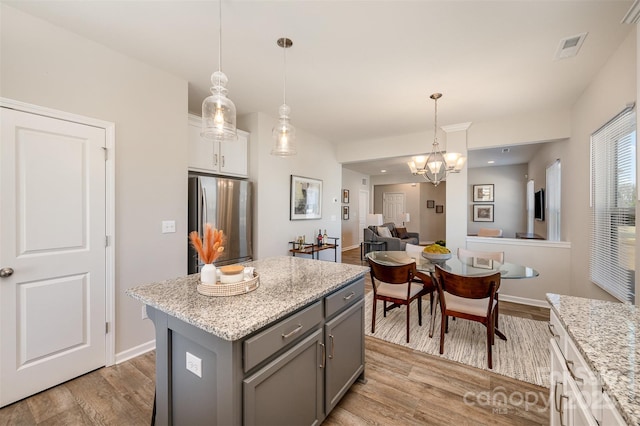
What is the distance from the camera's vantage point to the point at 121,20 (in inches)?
77.4

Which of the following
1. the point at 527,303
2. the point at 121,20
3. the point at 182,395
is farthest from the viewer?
the point at 527,303

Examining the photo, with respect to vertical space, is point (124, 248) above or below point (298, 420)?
above

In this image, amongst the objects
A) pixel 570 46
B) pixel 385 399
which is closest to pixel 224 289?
pixel 385 399

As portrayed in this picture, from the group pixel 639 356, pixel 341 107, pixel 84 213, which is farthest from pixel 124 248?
pixel 639 356

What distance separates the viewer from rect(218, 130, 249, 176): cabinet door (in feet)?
11.5

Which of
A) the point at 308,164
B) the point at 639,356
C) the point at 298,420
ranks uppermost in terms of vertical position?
the point at 308,164

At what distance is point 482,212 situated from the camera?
8156 mm

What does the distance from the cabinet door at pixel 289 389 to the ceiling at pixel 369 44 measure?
2.20 m

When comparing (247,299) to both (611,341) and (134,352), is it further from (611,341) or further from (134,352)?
(134,352)

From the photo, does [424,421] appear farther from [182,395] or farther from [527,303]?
[527,303]

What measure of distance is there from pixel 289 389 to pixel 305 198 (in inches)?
141

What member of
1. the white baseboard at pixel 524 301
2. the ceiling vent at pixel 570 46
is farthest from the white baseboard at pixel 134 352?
the white baseboard at pixel 524 301

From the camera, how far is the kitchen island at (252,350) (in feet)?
3.59

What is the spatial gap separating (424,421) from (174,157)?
10.2 feet
